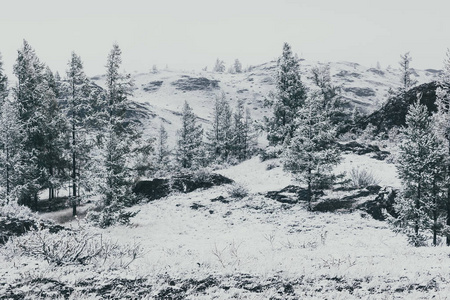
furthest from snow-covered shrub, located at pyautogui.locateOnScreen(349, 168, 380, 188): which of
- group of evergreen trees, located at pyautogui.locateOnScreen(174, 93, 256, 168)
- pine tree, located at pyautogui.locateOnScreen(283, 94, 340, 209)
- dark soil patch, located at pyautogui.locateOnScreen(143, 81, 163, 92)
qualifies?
dark soil patch, located at pyautogui.locateOnScreen(143, 81, 163, 92)

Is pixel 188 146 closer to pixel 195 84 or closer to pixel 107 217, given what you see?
pixel 107 217

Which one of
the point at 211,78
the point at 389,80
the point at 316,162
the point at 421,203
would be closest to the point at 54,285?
the point at 421,203

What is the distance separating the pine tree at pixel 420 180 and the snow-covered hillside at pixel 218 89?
86898mm

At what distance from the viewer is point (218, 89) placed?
453ft

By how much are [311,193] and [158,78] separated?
137173 millimetres

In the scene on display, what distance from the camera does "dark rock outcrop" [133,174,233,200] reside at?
90.4 ft

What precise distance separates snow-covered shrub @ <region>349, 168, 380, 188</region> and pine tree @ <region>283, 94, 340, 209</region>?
2640 millimetres

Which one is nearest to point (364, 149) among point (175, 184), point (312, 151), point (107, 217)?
point (312, 151)

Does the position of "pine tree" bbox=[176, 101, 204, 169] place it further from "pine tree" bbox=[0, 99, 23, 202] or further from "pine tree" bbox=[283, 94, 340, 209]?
"pine tree" bbox=[283, 94, 340, 209]

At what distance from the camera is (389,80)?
527 feet

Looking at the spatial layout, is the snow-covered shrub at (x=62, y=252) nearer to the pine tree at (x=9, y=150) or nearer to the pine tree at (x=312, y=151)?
the pine tree at (x=312, y=151)

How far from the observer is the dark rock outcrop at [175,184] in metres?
27.5

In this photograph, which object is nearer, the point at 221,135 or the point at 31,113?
the point at 31,113

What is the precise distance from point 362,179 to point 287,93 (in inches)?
496
